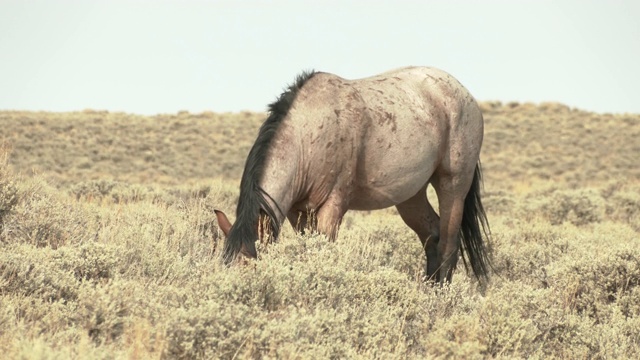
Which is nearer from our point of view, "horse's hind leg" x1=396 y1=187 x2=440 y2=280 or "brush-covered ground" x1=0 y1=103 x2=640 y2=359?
"brush-covered ground" x1=0 y1=103 x2=640 y2=359

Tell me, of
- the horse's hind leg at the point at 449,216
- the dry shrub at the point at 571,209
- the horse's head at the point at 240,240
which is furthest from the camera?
the dry shrub at the point at 571,209

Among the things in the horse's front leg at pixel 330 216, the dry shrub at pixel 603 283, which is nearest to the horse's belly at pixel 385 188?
the horse's front leg at pixel 330 216

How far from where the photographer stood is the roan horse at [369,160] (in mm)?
6789

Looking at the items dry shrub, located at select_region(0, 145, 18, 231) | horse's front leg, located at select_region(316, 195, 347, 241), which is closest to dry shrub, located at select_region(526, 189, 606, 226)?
horse's front leg, located at select_region(316, 195, 347, 241)

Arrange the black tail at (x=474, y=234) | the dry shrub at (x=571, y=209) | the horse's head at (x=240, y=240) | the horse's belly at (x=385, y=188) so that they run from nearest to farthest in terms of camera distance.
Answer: the horse's head at (x=240, y=240) < the horse's belly at (x=385, y=188) < the black tail at (x=474, y=234) < the dry shrub at (x=571, y=209)

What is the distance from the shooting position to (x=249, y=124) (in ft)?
155

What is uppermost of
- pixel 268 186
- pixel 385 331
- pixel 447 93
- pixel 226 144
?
pixel 447 93

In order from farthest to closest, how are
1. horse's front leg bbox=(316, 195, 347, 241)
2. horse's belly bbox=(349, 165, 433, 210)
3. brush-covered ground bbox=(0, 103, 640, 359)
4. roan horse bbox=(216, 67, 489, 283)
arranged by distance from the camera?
horse's belly bbox=(349, 165, 433, 210), horse's front leg bbox=(316, 195, 347, 241), roan horse bbox=(216, 67, 489, 283), brush-covered ground bbox=(0, 103, 640, 359)

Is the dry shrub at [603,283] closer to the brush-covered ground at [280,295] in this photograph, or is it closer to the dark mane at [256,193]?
the brush-covered ground at [280,295]

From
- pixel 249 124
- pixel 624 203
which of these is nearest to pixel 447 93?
pixel 624 203

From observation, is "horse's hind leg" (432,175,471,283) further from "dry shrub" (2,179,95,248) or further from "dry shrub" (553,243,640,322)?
"dry shrub" (2,179,95,248)

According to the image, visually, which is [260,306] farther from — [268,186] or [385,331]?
[268,186]

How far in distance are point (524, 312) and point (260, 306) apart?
6.93ft

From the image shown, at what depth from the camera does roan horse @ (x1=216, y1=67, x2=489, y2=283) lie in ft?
22.3
